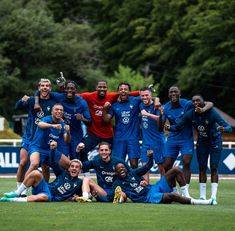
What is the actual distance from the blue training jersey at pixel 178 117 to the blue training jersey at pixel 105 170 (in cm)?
181

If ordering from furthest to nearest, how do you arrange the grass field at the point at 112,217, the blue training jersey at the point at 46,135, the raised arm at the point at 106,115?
the raised arm at the point at 106,115 → the blue training jersey at the point at 46,135 → the grass field at the point at 112,217

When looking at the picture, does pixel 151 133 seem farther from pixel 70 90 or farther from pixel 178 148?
pixel 70 90

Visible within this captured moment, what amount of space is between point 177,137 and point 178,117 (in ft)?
1.31

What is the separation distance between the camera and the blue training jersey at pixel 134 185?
18422mm

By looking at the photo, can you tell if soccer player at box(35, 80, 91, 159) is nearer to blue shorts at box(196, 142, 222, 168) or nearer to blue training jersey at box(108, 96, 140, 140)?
blue training jersey at box(108, 96, 140, 140)

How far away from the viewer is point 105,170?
18.8 metres

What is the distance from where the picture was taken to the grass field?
14.3 metres

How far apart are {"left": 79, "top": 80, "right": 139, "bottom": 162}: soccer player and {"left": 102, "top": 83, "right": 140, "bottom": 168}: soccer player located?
6.5 inches

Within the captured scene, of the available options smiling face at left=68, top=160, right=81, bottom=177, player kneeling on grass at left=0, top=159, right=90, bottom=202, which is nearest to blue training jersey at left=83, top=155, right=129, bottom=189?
player kneeling on grass at left=0, top=159, right=90, bottom=202

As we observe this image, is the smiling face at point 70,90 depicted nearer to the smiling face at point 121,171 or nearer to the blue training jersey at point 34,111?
the blue training jersey at point 34,111

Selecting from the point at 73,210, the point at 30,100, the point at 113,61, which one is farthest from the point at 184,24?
the point at 73,210

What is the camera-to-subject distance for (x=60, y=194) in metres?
18.4

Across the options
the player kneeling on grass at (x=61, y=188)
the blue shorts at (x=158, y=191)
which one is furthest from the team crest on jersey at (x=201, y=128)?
the player kneeling on grass at (x=61, y=188)

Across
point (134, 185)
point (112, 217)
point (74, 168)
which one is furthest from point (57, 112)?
point (112, 217)
